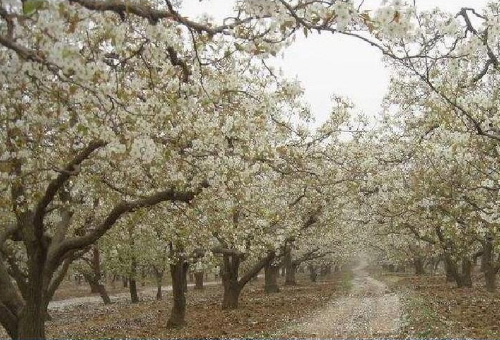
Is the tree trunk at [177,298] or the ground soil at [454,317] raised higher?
the tree trunk at [177,298]

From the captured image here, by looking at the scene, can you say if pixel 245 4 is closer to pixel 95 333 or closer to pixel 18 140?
pixel 18 140

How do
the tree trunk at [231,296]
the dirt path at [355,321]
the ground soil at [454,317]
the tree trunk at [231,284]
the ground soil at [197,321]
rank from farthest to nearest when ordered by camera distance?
1. the tree trunk at [231,296]
2. the tree trunk at [231,284]
3. the ground soil at [197,321]
4. the dirt path at [355,321]
5. the ground soil at [454,317]

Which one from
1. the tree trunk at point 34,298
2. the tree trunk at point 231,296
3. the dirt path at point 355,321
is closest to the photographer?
the tree trunk at point 34,298

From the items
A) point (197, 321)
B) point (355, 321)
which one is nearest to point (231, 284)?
point (197, 321)

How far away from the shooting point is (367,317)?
77.3 ft

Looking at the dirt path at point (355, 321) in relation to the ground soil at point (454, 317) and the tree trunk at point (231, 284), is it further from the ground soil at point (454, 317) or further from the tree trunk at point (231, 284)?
the tree trunk at point (231, 284)

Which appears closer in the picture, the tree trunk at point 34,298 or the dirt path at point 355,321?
the tree trunk at point 34,298

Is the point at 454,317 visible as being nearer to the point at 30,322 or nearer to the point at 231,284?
the point at 231,284

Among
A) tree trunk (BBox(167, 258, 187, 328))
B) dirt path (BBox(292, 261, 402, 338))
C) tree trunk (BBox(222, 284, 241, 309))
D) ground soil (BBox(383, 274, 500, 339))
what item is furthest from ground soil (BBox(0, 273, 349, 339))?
ground soil (BBox(383, 274, 500, 339))

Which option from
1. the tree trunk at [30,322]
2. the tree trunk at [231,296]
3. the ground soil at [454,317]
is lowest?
the ground soil at [454,317]

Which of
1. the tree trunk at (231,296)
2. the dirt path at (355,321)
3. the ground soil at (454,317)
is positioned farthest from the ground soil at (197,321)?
the ground soil at (454,317)

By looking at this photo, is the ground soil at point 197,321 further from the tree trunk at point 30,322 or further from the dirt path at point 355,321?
the tree trunk at point 30,322

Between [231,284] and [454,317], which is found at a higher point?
[231,284]

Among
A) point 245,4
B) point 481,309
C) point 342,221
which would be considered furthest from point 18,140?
point 342,221
